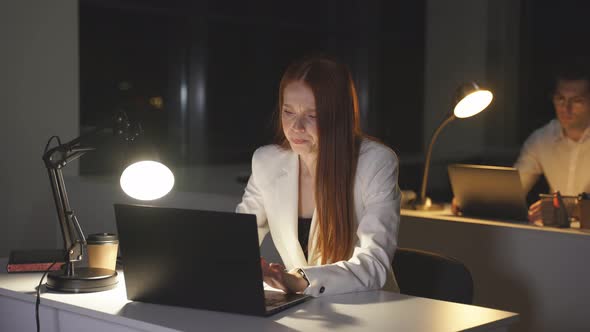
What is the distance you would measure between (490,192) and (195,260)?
6.55ft

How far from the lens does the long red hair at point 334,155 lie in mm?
2475

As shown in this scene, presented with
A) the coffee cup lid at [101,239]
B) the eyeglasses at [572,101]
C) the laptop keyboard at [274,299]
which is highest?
the eyeglasses at [572,101]

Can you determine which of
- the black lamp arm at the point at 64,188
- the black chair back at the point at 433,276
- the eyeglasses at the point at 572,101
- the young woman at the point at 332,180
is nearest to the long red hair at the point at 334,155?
the young woman at the point at 332,180

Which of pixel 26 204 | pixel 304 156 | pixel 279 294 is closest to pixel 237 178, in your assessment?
pixel 26 204

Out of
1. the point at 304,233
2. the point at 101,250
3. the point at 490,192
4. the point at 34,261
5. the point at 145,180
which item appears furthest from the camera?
the point at 490,192

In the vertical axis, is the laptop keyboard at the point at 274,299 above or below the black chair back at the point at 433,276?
above

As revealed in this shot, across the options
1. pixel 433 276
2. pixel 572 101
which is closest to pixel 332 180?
pixel 433 276

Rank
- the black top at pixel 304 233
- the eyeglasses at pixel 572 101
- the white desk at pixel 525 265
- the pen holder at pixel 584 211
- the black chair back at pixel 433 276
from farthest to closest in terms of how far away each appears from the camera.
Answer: the eyeglasses at pixel 572 101
the pen holder at pixel 584 211
the white desk at pixel 525 265
the black top at pixel 304 233
the black chair back at pixel 433 276

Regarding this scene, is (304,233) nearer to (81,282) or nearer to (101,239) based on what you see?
(101,239)

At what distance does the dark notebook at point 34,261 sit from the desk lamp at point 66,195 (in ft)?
0.71

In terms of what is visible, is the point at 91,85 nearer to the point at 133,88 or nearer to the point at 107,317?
the point at 133,88

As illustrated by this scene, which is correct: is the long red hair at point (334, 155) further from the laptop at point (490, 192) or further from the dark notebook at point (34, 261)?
the laptop at point (490, 192)

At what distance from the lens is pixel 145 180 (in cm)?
215

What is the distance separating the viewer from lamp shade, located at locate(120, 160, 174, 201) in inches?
84.6
